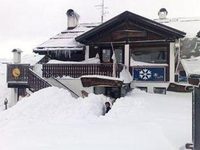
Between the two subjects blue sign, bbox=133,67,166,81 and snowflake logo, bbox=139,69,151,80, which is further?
snowflake logo, bbox=139,69,151,80

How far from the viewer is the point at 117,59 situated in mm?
22359

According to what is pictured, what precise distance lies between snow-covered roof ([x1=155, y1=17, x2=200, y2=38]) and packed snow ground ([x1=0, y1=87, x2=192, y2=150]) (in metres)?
5.14

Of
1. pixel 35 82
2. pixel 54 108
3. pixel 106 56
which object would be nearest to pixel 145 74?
pixel 106 56

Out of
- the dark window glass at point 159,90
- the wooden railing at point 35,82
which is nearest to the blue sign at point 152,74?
the dark window glass at point 159,90

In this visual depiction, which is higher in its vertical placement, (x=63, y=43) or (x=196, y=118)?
(x=63, y=43)

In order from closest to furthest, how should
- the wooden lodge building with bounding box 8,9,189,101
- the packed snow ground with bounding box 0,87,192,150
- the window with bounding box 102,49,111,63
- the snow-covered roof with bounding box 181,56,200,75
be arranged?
the snow-covered roof with bounding box 181,56,200,75 → the packed snow ground with bounding box 0,87,192,150 → the wooden lodge building with bounding box 8,9,189,101 → the window with bounding box 102,49,111,63

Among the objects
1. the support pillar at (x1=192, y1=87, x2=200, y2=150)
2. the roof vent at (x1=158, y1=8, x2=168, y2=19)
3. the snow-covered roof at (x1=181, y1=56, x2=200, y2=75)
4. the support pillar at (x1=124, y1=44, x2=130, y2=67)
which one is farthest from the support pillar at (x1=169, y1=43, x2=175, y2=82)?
the support pillar at (x1=192, y1=87, x2=200, y2=150)

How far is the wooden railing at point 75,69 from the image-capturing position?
2042cm

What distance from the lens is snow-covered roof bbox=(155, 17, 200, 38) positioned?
73.4ft

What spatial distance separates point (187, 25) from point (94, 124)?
44.9 ft

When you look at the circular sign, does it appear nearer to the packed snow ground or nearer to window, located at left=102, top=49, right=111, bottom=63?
the packed snow ground

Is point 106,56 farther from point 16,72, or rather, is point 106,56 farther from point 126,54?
point 16,72

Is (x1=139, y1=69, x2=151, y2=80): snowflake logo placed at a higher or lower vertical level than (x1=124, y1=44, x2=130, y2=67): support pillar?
lower

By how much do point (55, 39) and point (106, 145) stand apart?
1609 cm
